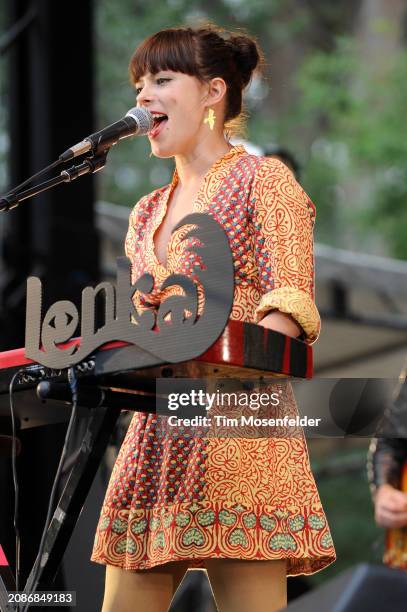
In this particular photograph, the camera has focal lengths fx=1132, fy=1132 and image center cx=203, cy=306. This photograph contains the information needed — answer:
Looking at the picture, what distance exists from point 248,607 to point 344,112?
35.7 ft

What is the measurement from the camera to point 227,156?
7.75ft

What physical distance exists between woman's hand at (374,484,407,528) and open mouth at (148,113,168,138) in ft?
3.29

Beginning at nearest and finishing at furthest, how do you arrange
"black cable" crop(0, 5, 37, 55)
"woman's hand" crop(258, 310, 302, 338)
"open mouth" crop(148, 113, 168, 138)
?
"woman's hand" crop(258, 310, 302, 338)
"open mouth" crop(148, 113, 168, 138)
"black cable" crop(0, 5, 37, 55)

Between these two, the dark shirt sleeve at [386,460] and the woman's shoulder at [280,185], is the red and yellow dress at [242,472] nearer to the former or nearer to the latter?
the woman's shoulder at [280,185]

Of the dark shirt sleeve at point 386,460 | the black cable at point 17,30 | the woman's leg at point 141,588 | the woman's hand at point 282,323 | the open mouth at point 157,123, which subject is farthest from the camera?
the black cable at point 17,30

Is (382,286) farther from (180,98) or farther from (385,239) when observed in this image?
(385,239)

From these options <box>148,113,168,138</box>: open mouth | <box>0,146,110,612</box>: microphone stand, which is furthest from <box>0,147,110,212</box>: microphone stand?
<box>148,113,168,138</box>: open mouth

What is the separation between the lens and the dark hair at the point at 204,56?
93.0 inches

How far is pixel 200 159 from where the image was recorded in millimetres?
2389

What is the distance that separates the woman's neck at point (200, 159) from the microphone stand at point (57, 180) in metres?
0.21

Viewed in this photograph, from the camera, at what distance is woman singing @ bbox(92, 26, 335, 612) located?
209cm

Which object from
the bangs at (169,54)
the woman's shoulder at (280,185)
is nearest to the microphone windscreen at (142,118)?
the bangs at (169,54)

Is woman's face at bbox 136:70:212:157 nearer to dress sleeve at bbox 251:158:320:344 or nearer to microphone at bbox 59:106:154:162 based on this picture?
microphone at bbox 59:106:154:162

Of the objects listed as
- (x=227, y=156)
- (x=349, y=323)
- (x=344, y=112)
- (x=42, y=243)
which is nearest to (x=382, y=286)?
(x=349, y=323)
